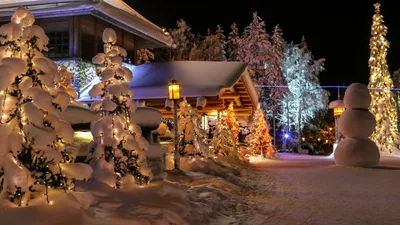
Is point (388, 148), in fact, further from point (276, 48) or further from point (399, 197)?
point (399, 197)

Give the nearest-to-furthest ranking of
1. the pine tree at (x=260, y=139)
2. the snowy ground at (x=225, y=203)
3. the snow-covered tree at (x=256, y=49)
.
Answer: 1. the snowy ground at (x=225, y=203)
2. the pine tree at (x=260, y=139)
3. the snow-covered tree at (x=256, y=49)

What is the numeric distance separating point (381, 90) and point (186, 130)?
23.6m

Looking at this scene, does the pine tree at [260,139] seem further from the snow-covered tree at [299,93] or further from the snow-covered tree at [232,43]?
the snow-covered tree at [232,43]

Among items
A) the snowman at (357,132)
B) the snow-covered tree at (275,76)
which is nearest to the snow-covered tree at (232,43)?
the snow-covered tree at (275,76)

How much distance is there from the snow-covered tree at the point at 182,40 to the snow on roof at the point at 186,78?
28.8 metres

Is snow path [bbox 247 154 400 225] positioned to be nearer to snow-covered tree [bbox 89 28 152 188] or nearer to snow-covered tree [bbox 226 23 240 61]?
snow-covered tree [bbox 89 28 152 188]

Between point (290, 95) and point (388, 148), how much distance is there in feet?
46.6

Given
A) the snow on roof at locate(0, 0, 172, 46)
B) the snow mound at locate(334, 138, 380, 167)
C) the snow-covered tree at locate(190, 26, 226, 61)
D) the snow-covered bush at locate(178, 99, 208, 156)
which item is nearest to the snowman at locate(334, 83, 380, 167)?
the snow mound at locate(334, 138, 380, 167)

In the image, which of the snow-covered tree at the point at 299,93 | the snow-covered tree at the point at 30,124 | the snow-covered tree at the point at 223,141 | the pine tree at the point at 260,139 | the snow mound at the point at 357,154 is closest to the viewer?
the snow-covered tree at the point at 30,124

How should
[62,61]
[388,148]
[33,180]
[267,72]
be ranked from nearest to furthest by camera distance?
[33,180] < [62,61] < [388,148] < [267,72]

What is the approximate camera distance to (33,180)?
5152mm

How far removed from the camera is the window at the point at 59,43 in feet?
58.7

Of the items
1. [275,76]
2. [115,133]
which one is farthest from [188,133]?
[275,76]

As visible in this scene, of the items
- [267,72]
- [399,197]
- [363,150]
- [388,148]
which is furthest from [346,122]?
[267,72]
